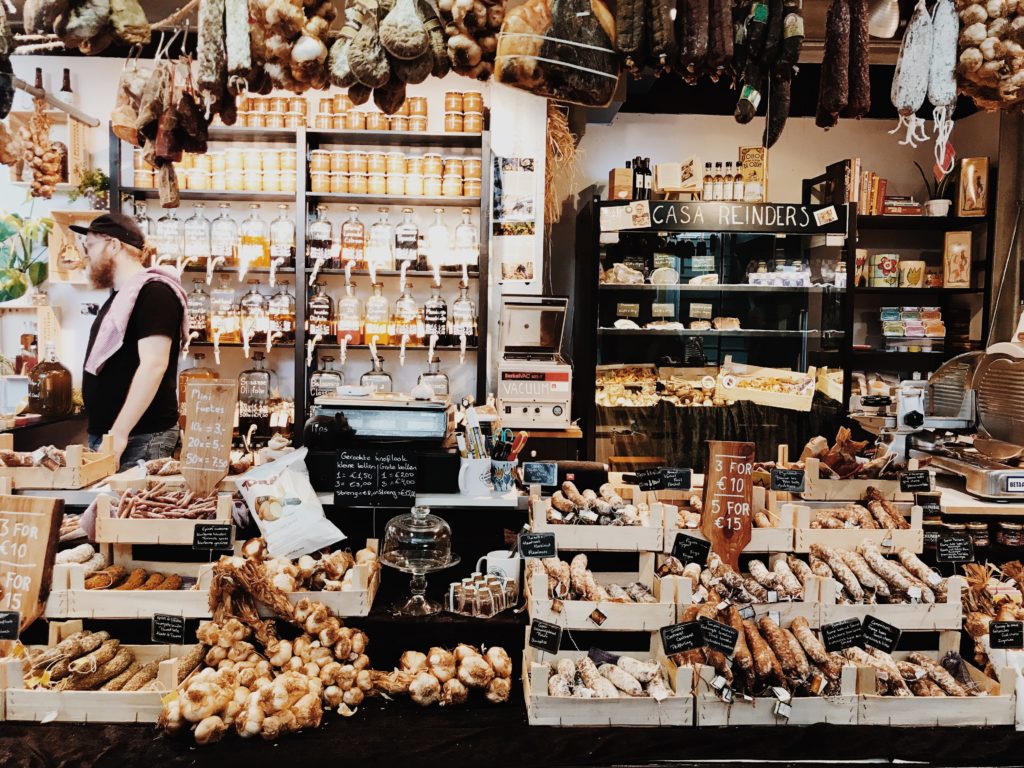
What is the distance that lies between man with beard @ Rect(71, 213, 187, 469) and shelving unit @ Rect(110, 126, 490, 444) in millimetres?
1371

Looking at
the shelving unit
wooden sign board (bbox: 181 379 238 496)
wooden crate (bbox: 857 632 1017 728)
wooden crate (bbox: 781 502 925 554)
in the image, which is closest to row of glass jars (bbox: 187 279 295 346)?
the shelving unit

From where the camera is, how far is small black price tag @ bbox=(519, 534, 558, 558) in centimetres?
217

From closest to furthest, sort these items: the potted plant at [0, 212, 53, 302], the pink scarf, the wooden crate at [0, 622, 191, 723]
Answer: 1. the wooden crate at [0, 622, 191, 723]
2. the pink scarf
3. the potted plant at [0, 212, 53, 302]

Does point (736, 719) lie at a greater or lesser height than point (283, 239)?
lesser

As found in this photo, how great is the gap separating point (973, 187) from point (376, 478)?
5.08m

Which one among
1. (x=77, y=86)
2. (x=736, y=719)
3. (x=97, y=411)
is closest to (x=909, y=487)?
(x=736, y=719)

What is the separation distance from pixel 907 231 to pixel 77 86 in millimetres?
6035

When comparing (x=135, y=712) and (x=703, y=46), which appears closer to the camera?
(x=135, y=712)

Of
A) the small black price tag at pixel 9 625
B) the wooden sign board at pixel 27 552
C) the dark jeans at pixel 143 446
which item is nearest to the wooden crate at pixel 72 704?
the small black price tag at pixel 9 625

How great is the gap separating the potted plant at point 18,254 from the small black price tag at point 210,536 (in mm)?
4025

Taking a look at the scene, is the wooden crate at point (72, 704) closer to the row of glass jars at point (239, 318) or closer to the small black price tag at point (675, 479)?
the small black price tag at point (675, 479)

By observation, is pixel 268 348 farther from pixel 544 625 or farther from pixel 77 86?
pixel 544 625

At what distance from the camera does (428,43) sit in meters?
2.27

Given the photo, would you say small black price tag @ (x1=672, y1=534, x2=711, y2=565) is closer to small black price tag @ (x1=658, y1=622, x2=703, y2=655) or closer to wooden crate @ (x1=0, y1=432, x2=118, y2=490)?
small black price tag @ (x1=658, y1=622, x2=703, y2=655)
